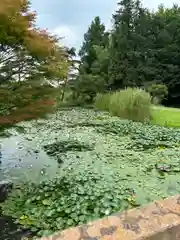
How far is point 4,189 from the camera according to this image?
460 centimetres

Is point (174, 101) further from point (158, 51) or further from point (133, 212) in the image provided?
point (133, 212)

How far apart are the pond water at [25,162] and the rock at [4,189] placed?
362mm

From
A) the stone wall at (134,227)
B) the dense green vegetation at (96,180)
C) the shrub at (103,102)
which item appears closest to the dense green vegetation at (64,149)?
the dense green vegetation at (96,180)

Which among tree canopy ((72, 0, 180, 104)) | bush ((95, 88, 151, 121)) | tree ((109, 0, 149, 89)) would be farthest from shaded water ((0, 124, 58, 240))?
tree ((109, 0, 149, 89))

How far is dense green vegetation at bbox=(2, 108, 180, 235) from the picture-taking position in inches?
149

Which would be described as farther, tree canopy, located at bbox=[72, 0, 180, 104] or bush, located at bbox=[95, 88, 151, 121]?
tree canopy, located at bbox=[72, 0, 180, 104]

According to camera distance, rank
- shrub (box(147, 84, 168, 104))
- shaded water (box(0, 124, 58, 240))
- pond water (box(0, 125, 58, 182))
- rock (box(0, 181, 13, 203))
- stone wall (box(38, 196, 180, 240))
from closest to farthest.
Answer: stone wall (box(38, 196, 180, 240)), shaded water (box(0, 124, 58, 240)), rock (box(0, 181, 13, 203)), pond water (box(0, 125, 58, 182)), shrub (box(147, 84, 168, 104))

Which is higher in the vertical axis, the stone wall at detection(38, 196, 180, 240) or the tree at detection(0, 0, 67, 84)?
the tree at detection(0, 0, 67, 84)

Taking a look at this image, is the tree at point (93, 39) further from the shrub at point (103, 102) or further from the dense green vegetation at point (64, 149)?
the dense green vegetation at point (64, 149)

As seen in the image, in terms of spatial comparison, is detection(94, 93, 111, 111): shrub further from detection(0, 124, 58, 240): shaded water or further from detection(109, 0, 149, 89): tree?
detection(109, 0, 149, 89): tree

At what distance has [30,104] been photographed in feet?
16.6

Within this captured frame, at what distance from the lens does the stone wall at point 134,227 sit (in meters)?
1.11

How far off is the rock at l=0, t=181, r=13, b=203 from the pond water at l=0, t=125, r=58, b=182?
362mm

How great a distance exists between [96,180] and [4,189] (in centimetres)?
155
